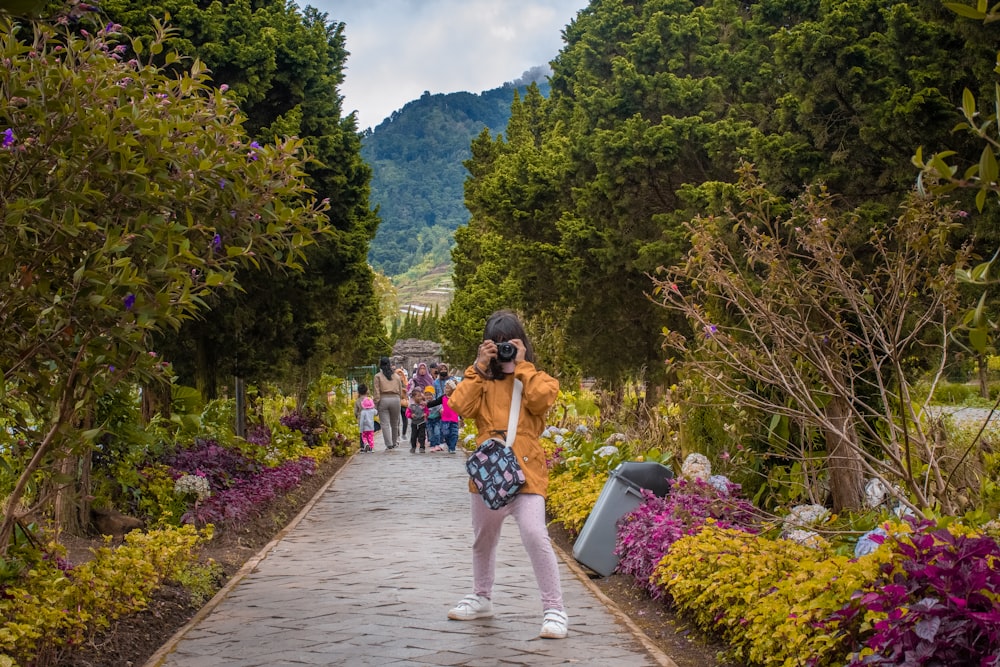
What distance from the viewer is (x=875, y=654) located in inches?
150

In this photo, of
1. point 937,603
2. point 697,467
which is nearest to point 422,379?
point 697,467

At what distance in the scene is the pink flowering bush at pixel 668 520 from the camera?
287 inches

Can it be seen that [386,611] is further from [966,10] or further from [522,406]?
[966,10]

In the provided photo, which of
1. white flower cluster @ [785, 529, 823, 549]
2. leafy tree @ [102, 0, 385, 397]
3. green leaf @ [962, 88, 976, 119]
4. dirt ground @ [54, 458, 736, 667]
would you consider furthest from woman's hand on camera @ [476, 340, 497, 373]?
leafy tree @ [102, 0, 385, 397]

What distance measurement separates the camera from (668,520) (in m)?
7.48

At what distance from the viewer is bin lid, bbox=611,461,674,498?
8.45m

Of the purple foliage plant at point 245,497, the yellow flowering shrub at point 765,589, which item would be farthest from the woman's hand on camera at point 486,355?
the purple foliage plant at point 245,497

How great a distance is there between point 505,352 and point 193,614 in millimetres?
2812

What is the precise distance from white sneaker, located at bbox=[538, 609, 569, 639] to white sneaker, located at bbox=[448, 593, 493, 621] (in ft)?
1.86

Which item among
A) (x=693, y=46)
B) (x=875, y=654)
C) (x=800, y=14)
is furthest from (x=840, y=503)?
(x=693, y=46)

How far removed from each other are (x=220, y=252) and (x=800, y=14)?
10.6 metres

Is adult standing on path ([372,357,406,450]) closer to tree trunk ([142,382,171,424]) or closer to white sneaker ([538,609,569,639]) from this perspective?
tree trunk ([142,382,171,424])

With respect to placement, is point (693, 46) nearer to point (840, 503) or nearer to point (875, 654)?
point (840, 503)

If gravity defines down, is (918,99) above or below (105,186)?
above
